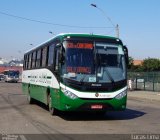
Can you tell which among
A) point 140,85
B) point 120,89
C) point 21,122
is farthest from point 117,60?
point 140,85

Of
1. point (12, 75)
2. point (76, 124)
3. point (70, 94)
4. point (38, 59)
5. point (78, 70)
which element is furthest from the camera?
point (12, 75)

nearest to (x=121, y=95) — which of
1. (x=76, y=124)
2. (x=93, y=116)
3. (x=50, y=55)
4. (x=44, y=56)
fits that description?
(x=76, y=124)

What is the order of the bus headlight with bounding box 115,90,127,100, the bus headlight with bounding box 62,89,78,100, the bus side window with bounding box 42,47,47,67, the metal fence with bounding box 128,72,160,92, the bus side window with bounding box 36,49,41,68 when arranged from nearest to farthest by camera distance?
1. the bus headlight with bounding box 62,89,78,100
2. the bus headlight with bounding box 115,90,127,100
3. the bus side window with bounding box 42,47,47,67
4. the bus side window with bounding box 36,49,41,68
5. the metal fence with bounding box 128,72,160,92

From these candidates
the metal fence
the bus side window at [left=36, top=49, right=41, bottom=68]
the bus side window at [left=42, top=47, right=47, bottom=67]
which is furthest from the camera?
the metal fence

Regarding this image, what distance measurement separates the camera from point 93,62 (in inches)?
586

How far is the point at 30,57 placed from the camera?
2350cm

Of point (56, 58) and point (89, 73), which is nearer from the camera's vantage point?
point (89, 73)

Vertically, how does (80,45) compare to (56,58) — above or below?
above

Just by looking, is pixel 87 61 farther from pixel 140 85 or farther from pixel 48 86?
pixel 140 85

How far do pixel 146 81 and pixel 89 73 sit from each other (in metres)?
30.4

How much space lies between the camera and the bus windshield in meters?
14.7

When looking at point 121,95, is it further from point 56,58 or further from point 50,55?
point 50,55

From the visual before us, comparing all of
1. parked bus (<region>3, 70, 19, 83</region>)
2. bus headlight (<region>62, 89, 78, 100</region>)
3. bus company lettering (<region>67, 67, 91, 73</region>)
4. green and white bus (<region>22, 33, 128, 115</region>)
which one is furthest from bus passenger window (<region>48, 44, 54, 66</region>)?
parked bus (<region>3, 70, 19, 83</region>)

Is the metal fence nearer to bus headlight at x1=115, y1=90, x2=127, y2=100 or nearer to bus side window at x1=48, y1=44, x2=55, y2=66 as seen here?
bus side window at x1=48, y1=44, x2=55, y2=66
